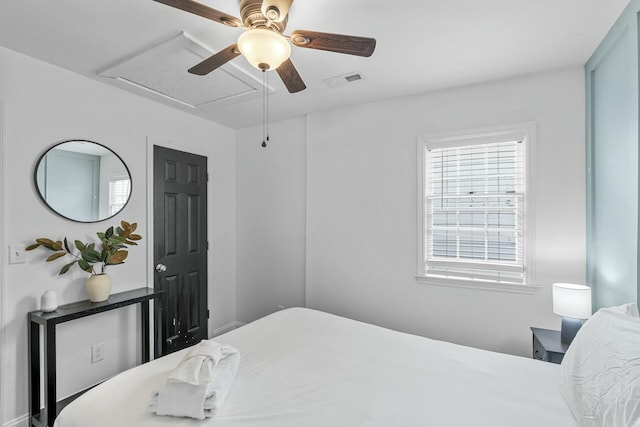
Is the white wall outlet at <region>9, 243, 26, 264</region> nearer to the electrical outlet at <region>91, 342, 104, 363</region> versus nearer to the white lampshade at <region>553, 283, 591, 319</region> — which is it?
the electrical outlet at <region>91, 342, 104, 363</region>

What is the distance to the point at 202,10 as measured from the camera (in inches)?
49.6

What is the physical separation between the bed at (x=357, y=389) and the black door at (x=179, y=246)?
142 cm

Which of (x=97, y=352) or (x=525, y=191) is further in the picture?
(x=97, y=352)

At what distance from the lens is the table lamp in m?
1.93

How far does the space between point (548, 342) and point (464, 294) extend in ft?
2.22

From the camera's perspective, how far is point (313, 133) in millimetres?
3311

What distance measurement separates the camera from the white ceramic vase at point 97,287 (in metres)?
2.31

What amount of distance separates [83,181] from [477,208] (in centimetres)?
318

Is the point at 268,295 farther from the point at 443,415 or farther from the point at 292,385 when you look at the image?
the point at 443,415

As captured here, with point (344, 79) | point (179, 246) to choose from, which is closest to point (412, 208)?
point (344, 79)

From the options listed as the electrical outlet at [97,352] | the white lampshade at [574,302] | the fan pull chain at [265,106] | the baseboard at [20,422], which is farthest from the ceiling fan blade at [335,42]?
the baseboard at [20,422]

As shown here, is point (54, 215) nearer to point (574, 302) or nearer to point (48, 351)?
point (48, 351)

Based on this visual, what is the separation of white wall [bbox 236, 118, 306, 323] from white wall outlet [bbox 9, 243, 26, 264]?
6.74 feet

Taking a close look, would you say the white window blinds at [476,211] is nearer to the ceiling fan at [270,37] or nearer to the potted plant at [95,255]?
the ceiling fan at [270,37]
